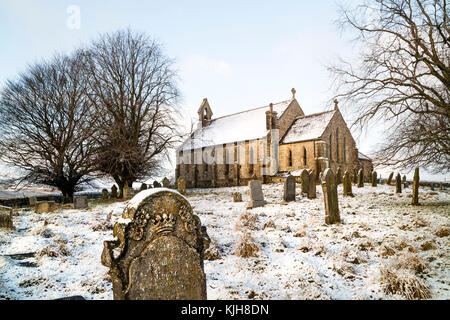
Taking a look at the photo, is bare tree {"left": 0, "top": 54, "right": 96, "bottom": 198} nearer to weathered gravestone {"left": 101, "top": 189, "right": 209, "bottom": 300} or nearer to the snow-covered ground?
Answer: the snow-covered ground

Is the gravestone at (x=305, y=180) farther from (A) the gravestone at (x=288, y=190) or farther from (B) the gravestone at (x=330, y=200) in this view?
(B) the gravestone at (x=330, y=200)

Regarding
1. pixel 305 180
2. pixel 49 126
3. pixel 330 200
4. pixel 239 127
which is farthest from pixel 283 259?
pixel 239 127

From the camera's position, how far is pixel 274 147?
30188mm

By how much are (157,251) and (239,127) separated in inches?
1282

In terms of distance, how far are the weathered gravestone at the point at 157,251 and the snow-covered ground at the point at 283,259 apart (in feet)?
3.29

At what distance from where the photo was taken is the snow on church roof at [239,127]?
32.4m

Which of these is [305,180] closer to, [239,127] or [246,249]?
[246,249]

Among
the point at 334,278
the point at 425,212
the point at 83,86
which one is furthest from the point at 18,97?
the point at 425,212

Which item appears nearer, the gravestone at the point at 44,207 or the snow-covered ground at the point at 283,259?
the snow-covered ground at the point at 283,259

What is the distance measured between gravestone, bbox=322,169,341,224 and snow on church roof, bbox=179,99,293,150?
72.8ft

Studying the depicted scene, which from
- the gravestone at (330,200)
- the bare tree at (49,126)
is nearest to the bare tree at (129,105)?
the bare tree at (49,126)

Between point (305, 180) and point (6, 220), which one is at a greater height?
point (305, 180)

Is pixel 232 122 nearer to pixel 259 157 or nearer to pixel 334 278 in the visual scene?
pixel 259 157

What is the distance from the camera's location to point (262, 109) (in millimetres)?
35219
